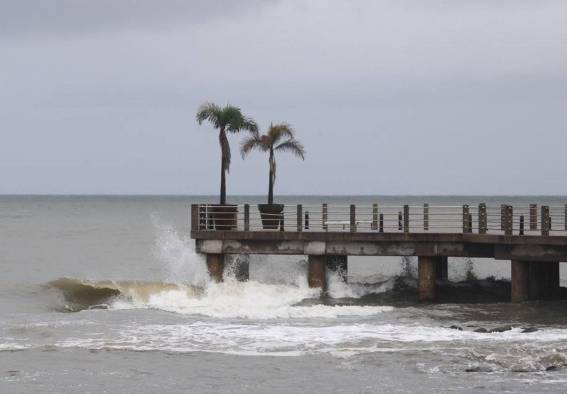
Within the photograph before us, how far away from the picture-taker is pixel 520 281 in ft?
117

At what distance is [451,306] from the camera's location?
118 feet

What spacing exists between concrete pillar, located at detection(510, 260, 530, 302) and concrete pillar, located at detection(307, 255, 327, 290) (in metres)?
6.17

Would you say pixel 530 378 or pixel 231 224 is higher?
pixel 231 224

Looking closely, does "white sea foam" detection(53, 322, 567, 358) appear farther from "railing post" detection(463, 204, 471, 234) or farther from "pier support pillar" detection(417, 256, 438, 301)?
"railing post" detection(463, 204, 471, 234)

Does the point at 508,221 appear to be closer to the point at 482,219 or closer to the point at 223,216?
the point at 482,219

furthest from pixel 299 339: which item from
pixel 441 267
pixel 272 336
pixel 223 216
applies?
pixel 441 267

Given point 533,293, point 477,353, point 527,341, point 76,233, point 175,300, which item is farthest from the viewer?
point 76,233

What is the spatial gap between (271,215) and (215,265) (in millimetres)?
2993

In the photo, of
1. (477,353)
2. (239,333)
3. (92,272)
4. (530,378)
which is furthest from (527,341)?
(92,272)

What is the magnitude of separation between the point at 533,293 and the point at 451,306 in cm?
252

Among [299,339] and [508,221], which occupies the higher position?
[508,221]

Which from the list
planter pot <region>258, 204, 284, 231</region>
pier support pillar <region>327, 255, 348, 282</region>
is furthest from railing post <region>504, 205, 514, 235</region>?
planter pot <region>258, 204, 284, 231</region>

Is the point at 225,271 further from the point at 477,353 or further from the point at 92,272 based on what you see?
the point at 92,272

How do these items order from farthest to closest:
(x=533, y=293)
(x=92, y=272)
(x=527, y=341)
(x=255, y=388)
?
(x=92, y=272), (x=533, y=293), (x=527, y=341), (x=255, y=388)
